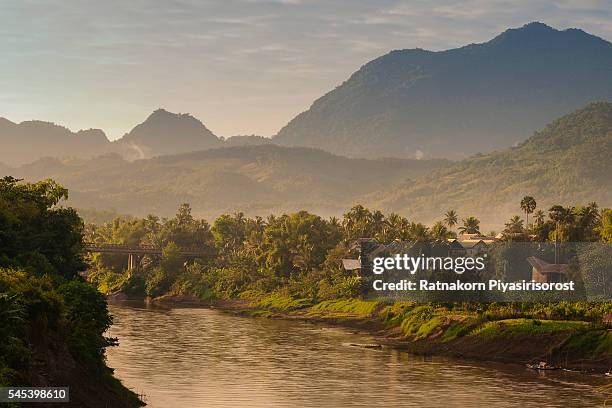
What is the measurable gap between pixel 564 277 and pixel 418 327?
33516 mm

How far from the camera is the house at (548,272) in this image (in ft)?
515

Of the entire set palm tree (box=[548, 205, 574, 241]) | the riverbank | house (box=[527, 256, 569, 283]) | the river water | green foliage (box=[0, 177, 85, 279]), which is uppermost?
palm tree (box=[548, 205, 574, 241])

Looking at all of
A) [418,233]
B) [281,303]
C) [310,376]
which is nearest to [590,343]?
[310,376]

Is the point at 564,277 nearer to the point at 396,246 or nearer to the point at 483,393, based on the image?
the point at 396,246

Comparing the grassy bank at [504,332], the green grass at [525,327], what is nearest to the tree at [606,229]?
the grassy bank at [504,332]

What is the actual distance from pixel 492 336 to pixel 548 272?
45599 mm

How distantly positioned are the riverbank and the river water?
11.5 ft

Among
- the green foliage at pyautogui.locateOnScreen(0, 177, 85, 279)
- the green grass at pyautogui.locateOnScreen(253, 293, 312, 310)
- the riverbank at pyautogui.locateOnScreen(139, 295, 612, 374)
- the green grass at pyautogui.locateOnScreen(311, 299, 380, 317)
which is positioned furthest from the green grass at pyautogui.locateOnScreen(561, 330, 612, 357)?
the green grass at pyautogui.locateOnScreen(253, 293, 312, 310)

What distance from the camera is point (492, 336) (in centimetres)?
11831

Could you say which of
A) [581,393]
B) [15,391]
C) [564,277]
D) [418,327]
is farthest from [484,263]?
[15,391]

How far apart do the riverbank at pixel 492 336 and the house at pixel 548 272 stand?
2549cm

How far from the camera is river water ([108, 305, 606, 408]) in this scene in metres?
85.6

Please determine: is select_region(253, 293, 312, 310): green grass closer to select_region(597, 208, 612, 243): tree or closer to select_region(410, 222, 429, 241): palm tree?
select_region(410, 222, 429, 241): palm tree

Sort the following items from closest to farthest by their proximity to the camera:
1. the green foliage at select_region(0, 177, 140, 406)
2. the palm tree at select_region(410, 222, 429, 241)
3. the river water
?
the green foliage at select_region(0, 177, 140, 406), the river water, the palm tree at select_region(410, 222, 429, 241)
